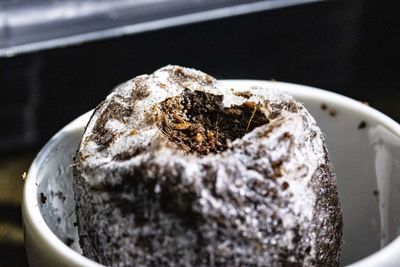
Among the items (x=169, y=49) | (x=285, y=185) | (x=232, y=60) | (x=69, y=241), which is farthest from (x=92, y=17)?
(x=285, y=185)

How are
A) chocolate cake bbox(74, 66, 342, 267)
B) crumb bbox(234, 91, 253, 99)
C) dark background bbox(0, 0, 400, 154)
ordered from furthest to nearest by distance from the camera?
dark background bbox(0, 0, 400, 154) → crumb bbox(234, 91, 253, 99) → chocolate cake bbox(74, 66, 342, 267)

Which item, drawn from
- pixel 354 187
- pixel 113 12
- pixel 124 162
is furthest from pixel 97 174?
pixel 113 12

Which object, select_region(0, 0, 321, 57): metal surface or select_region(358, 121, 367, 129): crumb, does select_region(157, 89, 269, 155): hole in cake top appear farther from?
select_region(0, 0, 321, 57): metal surface

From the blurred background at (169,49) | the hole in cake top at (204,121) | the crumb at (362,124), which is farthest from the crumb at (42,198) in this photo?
the blurred background at (169,49)

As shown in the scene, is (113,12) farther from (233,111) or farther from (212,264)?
(212,264)

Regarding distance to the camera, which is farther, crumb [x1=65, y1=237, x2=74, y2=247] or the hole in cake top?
crumb [x1=65, y1=237, x2=74, y2=247]

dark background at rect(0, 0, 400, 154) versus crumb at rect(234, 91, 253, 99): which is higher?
crumb at rect(234, 91, 253, 99)

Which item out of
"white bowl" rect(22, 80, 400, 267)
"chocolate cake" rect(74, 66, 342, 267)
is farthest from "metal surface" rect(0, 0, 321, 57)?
"chocolate cake" rect(74, 66, 342, 267)
